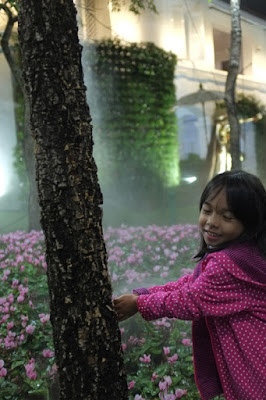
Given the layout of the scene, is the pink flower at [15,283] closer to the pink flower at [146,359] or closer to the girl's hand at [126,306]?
the pink flower at [146,359]

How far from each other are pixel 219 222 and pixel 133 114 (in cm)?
317

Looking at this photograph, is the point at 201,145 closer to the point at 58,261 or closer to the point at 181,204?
the point at 181,204

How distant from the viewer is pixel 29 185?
3.39 meters

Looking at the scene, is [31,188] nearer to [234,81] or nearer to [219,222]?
[219,222]

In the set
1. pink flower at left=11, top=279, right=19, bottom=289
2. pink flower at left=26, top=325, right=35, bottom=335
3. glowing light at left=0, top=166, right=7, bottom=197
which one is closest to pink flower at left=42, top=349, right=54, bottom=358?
pink flower at left=26, top=325, right=35, bottom=335

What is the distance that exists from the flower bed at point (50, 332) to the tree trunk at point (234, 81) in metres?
1.52

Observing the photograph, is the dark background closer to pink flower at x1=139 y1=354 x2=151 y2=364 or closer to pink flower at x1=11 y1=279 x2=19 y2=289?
pink flower at x1=11 y1=279 x2=19 y2=289

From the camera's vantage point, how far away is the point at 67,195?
1.35 m

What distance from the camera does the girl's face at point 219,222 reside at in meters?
1.50

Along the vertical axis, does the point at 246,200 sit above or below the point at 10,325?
above

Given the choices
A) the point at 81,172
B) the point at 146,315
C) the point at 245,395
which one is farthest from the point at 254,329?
the point at 81,172

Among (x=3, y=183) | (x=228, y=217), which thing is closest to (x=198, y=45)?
(x=3, y=183)

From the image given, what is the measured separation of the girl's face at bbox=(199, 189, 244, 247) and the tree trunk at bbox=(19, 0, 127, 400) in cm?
40

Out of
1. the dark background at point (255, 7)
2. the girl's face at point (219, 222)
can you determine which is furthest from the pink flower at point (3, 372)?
the dark background at point (255, 7)
